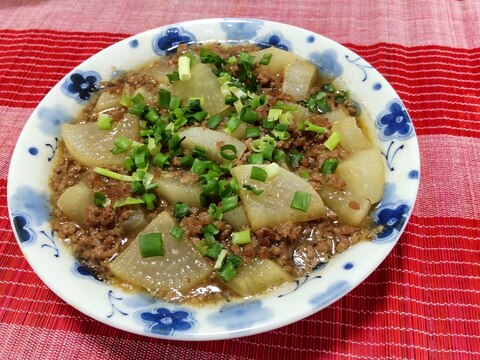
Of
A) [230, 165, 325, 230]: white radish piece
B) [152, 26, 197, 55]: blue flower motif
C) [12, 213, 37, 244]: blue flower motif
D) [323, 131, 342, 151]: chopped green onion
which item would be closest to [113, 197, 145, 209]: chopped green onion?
[12, 213, 37, 244]: blue flower motif

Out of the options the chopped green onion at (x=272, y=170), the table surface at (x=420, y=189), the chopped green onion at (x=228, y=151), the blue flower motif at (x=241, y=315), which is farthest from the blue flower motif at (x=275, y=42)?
the blue flower motif at (x=241, y=315)

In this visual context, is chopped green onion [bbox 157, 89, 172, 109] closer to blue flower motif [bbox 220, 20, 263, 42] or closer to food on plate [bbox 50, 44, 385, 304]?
food on plate [bbox 50, 44, 385, 304]

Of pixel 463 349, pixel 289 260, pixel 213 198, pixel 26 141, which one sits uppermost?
pixel 26 141

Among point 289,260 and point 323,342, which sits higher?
point 289,260

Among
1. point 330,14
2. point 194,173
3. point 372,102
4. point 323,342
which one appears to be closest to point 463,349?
point 323,342

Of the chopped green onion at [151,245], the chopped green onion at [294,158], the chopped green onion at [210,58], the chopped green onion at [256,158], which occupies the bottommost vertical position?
the chopped green onion at [294,158]

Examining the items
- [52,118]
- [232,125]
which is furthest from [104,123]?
[232,125]

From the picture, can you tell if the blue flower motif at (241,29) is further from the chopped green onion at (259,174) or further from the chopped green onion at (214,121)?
the chopped green onion at (259,174)

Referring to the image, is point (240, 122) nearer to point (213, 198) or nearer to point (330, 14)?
point (213, 198)
